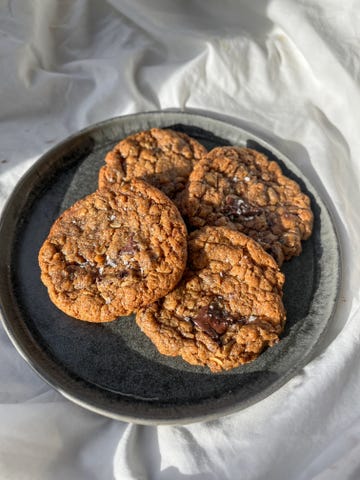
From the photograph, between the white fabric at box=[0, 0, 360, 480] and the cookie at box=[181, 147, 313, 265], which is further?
the cookie at box=[181, 147, 313, 265]

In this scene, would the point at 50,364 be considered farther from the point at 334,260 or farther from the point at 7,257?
the point at 334,260

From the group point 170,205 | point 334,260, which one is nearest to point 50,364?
point 170,205

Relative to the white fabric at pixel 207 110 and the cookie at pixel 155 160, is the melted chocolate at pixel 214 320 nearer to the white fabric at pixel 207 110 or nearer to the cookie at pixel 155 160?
the white fabric at pixel 207 110

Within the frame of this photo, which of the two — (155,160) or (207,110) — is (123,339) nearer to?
(155,160)

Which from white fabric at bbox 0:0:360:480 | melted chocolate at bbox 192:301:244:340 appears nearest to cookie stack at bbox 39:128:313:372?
melted chocolate at bbox 192:301:244:340

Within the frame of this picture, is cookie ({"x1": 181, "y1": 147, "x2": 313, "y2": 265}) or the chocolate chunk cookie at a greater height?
cookie ({"x1": 181, "y1": 147, "x2": 313, "y2": 265})

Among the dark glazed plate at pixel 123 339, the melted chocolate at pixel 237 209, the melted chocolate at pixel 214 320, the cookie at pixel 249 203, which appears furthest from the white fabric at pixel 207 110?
the melted chocolate at pixel 237 209

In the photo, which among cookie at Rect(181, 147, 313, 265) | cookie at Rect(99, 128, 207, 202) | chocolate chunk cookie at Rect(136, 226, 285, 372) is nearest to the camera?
chocolate chunk cookie at Rect(136, 226, 285, 372)

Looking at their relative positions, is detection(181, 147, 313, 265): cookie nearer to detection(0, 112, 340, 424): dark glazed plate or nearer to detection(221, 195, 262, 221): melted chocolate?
detection(221, 195, 262, 221): melted chocolate
